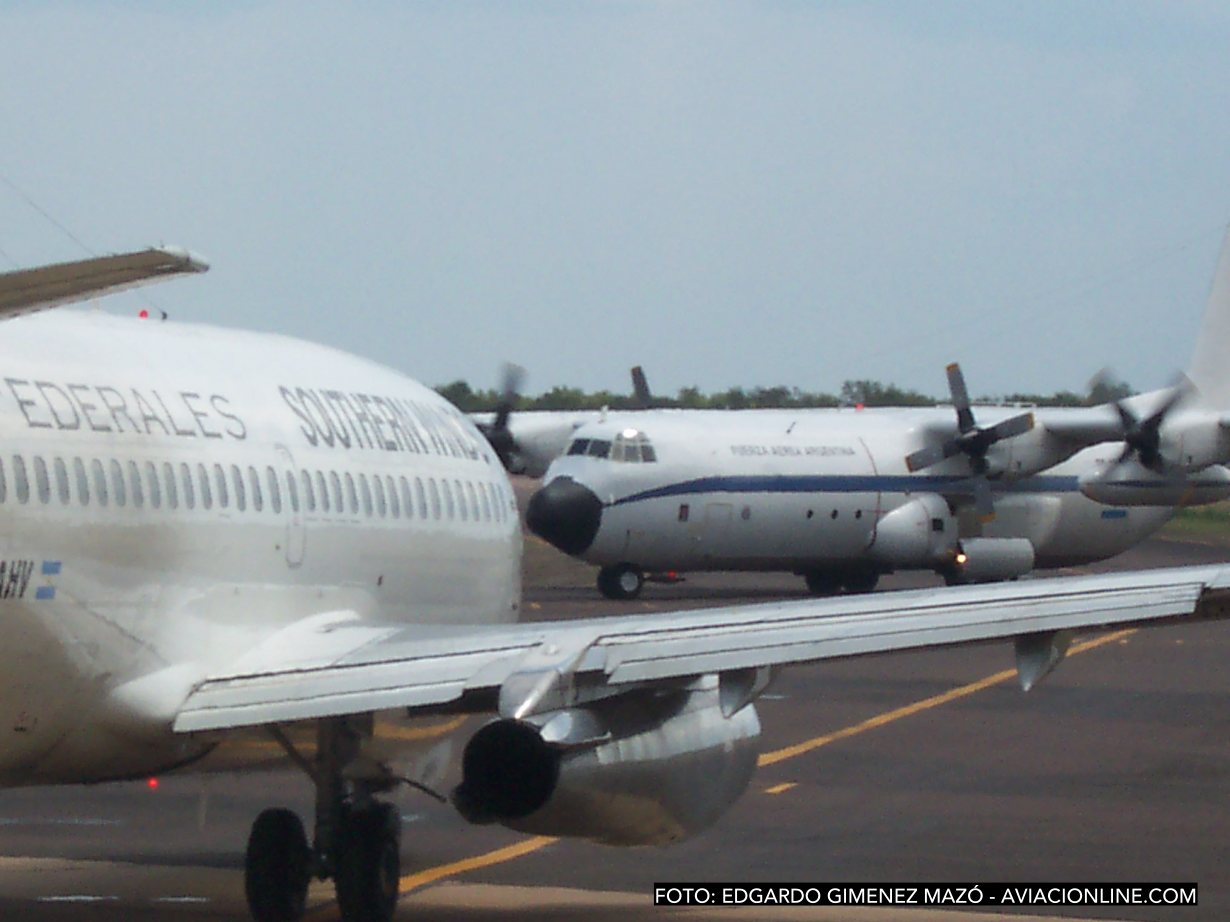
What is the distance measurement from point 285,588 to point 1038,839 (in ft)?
18.8

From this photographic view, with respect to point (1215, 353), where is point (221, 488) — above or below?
below

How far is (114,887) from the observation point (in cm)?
1187

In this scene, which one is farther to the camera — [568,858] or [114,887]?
[568,858]

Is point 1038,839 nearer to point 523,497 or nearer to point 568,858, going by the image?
point 568,858

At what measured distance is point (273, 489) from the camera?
33.5 ft

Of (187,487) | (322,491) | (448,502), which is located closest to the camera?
(187,487)

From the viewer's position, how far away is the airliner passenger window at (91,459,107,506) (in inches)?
344

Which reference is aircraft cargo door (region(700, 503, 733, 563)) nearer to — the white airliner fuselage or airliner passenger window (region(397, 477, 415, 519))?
the white airliner fuselage

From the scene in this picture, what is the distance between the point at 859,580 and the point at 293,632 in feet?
117

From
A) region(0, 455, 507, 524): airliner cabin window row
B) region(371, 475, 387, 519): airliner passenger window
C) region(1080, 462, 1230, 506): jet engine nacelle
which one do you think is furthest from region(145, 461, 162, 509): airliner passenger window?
region(1080, 462, 1230, 506): jet engine nacelle

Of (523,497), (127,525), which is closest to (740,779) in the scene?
(127,525)

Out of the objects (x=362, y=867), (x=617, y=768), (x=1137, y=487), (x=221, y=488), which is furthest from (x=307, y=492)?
(x=1137, y=487)

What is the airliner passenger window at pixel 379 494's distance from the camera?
1133 cm

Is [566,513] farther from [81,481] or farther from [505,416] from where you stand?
[81,481]
